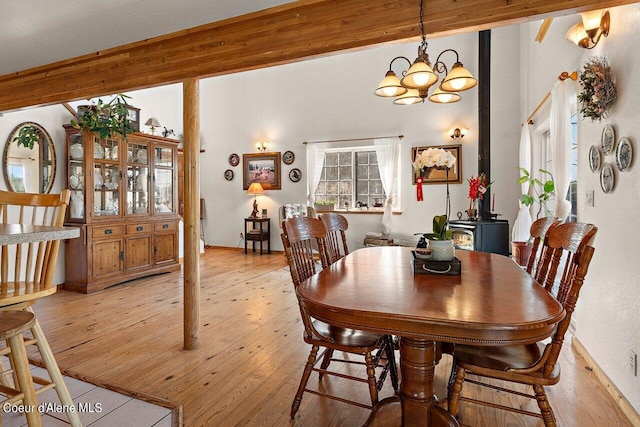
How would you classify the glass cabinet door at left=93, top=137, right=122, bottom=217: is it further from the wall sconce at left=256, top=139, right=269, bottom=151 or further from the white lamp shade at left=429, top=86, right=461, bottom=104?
the white lamp shade at left=429, top=86, right=461, bottom=104

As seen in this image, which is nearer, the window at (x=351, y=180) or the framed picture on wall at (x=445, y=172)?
the framed picture on wall at (x=445, y=172)

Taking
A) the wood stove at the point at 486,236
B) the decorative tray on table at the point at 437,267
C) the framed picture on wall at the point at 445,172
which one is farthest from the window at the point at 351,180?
the decorative tray on table at the point at 437,267

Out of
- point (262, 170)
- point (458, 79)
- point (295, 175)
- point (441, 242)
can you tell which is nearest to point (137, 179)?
point (262, 170)

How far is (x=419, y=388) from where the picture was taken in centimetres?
146

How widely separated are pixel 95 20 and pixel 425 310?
2967 mm

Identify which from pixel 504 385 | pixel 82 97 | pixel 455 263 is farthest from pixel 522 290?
pixel 82 97

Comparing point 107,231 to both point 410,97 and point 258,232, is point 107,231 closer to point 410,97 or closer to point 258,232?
point 258,232

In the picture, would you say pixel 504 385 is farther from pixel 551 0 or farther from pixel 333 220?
pixel 551 0

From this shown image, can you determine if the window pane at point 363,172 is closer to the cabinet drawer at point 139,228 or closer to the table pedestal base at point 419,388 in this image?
the cabinet drawer at point 139,228

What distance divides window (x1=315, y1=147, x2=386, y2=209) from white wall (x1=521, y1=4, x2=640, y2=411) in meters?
3.97

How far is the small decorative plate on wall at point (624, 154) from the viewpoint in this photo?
1919 millimetres

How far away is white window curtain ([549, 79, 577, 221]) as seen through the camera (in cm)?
293

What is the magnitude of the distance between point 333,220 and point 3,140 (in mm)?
3814

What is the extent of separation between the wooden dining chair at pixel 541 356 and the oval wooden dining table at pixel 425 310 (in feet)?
0.36
